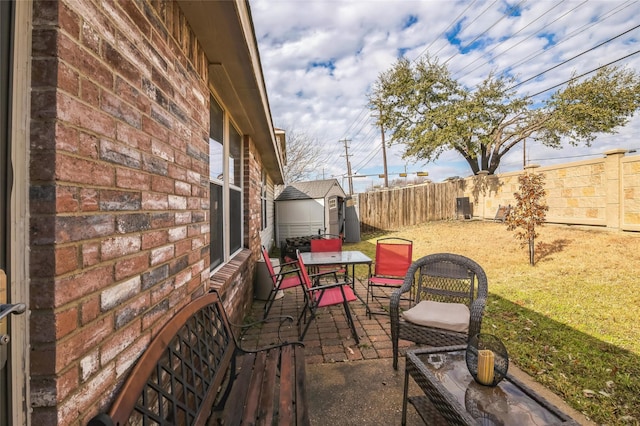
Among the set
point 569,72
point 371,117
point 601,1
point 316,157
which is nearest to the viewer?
point 601,1

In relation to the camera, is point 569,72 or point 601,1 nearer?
point 601,1

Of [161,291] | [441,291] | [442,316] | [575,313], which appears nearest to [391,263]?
[441,291]

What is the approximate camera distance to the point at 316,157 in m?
24.8

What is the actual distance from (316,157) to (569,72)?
16729 millimetres

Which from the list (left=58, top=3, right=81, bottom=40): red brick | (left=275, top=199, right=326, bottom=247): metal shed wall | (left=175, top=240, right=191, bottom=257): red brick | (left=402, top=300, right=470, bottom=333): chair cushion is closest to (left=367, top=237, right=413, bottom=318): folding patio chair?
(left=402, top=300, right=470, bottom=333): chair cushion

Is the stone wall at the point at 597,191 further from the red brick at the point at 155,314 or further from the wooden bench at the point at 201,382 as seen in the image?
the red brick at the point at 155,314

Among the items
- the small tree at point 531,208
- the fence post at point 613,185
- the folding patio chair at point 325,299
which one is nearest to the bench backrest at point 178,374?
the folding patio chair at point 325,299

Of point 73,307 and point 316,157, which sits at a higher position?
point 316,157

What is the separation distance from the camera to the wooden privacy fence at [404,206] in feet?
47.2

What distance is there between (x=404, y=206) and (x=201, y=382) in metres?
13.9

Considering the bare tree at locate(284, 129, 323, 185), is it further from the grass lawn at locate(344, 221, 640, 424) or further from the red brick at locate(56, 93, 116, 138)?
the red brick at locate(56, 93, 116, 138)

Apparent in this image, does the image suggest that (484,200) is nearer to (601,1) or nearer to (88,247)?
(601,1)

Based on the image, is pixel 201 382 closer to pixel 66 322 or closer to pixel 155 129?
pixel 66 322

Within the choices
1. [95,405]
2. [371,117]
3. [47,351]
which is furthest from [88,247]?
[371,117]
